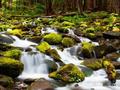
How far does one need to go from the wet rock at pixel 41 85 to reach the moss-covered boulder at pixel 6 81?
60cm

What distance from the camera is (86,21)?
21.2 meters

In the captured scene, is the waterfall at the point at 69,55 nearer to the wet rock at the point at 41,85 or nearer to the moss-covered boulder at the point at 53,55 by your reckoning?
the moss-covered boulder at the point at 53,55

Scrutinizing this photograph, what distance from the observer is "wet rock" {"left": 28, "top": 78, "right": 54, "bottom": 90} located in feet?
29.5

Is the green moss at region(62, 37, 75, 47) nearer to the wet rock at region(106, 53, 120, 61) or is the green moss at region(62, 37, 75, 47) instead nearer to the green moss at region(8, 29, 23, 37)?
the wet rock at region(106, 53, 120, 61)

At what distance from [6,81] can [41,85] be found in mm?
959

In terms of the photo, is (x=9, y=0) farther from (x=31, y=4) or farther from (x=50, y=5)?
(x=50, y=5)

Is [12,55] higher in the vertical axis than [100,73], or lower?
higher

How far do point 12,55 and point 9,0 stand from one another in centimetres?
1923

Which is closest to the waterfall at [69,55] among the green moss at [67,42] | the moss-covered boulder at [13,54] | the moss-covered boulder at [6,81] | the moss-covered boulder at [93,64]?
the green moss at [67,42]

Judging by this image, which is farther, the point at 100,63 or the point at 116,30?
the point at 116,30

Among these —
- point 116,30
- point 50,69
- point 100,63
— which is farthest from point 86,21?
point 50,69

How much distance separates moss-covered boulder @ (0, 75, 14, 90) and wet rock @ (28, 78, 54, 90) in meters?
0.60

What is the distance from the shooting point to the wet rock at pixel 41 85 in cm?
899

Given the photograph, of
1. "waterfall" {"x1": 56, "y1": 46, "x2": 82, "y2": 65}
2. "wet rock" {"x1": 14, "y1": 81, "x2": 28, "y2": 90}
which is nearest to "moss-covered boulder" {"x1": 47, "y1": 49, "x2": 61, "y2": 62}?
"waterfall" {"x1": 56, "y1": 46, "x2": 82, "y2": 65}
